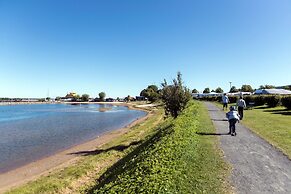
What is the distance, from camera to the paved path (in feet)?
25.2

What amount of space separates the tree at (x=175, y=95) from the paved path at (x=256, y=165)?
897cm

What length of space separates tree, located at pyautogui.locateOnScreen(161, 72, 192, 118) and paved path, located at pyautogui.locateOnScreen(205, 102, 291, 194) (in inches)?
353

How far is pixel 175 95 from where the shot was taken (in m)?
22.7

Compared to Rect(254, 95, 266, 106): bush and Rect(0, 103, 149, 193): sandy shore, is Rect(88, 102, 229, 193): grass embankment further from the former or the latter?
Rect(254, 95, 266, 106): bush

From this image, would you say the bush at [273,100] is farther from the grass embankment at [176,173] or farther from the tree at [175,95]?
the grass embankment at [176,173]

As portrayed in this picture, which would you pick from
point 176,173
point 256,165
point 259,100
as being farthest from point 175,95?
point 259,100

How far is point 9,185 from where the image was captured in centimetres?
1631

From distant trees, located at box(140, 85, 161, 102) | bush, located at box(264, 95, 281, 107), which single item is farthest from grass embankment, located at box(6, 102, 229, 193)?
bush, located at box(264, 95, 281, 107)

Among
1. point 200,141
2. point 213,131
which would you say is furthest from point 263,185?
point 213,131

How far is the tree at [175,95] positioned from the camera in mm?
22828

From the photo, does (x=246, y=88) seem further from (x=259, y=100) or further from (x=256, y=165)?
(x=256, y=165)

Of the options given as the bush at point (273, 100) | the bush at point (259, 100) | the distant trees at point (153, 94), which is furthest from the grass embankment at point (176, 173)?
the bush at point (259, 100)

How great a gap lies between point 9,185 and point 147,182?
1283 centimetres

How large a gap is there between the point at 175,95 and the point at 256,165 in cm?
1341
